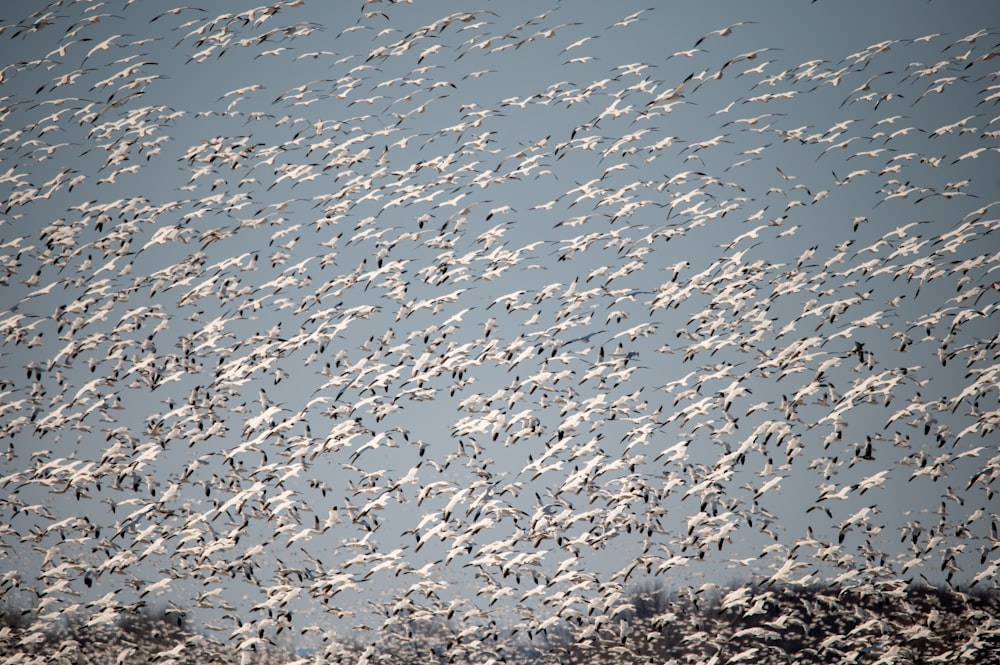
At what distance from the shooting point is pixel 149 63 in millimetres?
39188

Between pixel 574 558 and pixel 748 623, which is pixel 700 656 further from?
pixel 574 558

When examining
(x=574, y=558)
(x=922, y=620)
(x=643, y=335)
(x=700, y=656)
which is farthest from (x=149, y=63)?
(x=922, y=620)

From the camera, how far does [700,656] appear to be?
66750 mm

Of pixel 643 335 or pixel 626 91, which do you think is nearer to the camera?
pixel 626 91

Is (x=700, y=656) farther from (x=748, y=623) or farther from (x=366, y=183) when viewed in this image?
(x=366, y=183)

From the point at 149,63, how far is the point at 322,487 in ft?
55.1

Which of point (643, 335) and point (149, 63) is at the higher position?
point (149, 63)

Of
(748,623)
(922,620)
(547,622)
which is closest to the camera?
(547,622)

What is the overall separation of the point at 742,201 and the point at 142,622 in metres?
54.7

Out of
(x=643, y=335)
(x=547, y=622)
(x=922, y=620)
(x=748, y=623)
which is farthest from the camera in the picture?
(x=748, y=623)

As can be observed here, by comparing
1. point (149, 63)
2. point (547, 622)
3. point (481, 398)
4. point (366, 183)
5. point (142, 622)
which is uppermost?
point (149, 63)

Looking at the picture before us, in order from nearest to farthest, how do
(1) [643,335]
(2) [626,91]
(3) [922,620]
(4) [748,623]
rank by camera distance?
1. (2) [626,91]
2. (1) [643,335]
3. (3) [922,620]
4. (4) [748,623]

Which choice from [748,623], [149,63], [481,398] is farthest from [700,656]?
[149,63]

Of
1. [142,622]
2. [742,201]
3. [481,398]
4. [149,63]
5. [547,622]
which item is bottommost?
[142,622]
